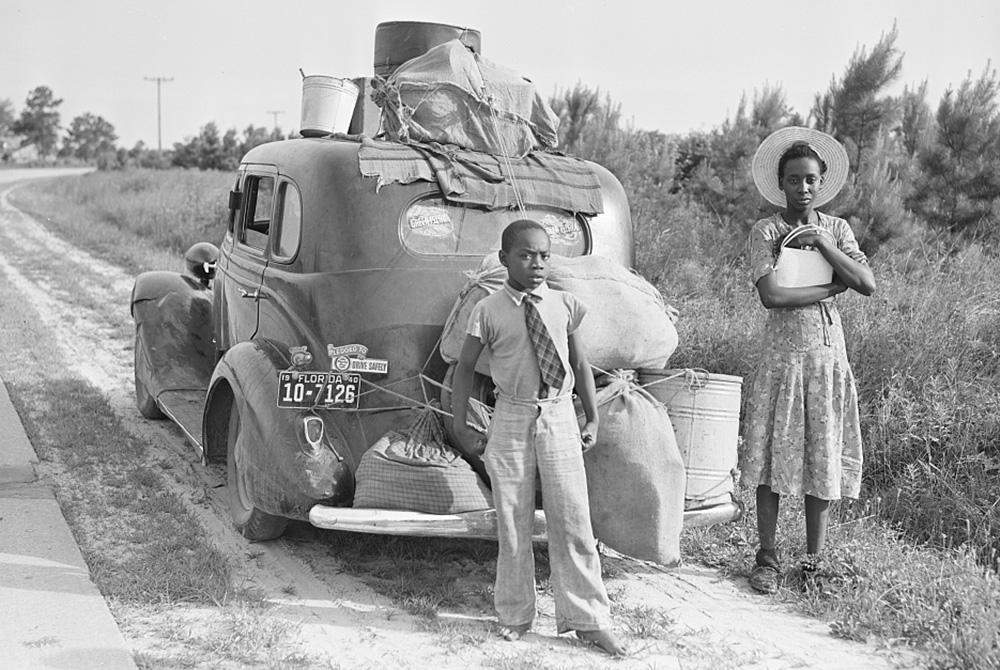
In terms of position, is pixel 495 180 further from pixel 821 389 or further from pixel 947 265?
pixel 947 265

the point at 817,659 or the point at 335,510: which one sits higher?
the point at 335,510

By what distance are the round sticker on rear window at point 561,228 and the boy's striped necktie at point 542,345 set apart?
4.68 feet

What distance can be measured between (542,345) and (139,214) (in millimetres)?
20064

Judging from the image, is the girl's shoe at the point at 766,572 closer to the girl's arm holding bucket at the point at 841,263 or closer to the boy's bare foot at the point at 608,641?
the boy's bare foot at the point at 608,641

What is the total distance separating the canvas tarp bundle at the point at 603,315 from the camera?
412cm

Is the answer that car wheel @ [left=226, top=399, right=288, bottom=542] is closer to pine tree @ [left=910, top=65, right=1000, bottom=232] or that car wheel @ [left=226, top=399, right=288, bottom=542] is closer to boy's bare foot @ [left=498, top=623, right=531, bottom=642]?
boy's bare foot @ [left=498, top=623, right=531, bottom=642]

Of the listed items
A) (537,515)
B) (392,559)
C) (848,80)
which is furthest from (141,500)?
(848,80)

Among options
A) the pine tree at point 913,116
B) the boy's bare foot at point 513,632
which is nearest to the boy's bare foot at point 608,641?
the boy's bare foot at point 513,632

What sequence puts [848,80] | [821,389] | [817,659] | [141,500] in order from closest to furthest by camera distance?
[817,659] < [821,389] < [141,500] < [848,80]

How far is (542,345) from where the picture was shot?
12.0 ft

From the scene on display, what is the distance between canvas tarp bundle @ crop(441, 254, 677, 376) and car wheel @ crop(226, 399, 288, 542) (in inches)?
46.8

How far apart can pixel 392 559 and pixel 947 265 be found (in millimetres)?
5902

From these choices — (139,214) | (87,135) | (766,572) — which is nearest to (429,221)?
(766,572)

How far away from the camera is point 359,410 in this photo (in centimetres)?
438
